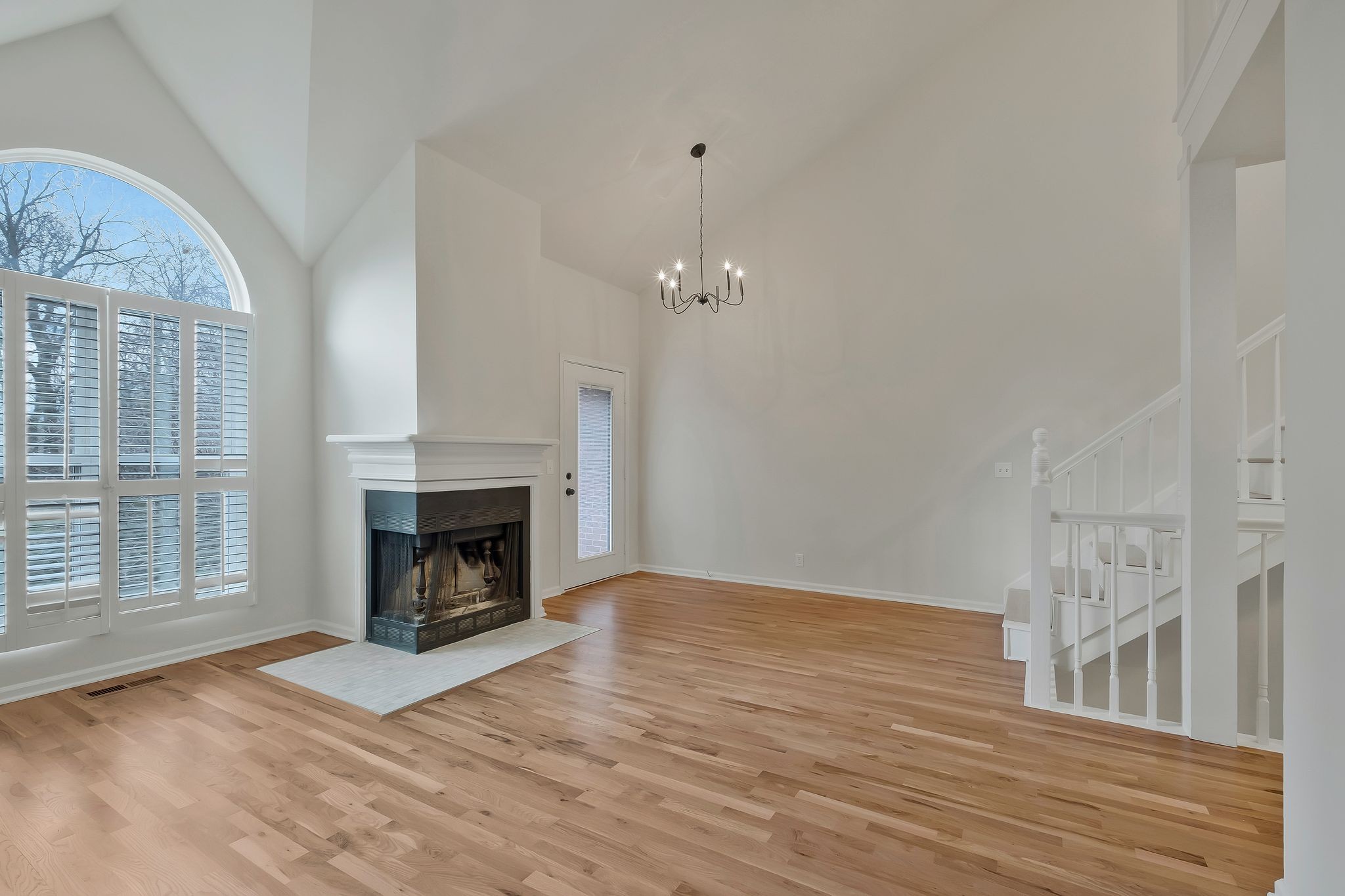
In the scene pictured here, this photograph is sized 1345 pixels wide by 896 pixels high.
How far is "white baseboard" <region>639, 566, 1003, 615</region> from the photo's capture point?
496 centimetres

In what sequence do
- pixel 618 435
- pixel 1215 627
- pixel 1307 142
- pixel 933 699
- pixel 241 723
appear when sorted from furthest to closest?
pixel 618 435 < pixel 933 699 < pixel 241 723 < pixel 1215 627 < pixel 1307 142

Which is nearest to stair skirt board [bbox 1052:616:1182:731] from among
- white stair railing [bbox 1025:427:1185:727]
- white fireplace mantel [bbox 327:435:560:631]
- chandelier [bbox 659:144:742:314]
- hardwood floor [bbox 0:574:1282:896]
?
hardwood floor [bbox 0:574:1282:896]

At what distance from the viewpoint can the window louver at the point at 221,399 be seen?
3.91 metres

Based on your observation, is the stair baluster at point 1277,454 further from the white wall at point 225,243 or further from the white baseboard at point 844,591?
the white wall at point 225,243

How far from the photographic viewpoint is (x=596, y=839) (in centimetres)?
202

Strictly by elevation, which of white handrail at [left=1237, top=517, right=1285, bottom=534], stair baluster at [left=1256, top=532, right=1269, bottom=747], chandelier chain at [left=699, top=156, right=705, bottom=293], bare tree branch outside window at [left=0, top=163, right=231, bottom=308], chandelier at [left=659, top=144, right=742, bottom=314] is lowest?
stair baluster at [left=1256, top=532, right=1269, bottom=747]

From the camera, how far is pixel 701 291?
6.11 m

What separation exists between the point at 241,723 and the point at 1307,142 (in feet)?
14.1

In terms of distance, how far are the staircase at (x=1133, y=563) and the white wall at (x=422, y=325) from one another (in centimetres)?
334

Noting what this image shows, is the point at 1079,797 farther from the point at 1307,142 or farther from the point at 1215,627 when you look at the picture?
the point at 1307,142

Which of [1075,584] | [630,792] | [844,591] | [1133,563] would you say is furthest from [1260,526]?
[844,591]

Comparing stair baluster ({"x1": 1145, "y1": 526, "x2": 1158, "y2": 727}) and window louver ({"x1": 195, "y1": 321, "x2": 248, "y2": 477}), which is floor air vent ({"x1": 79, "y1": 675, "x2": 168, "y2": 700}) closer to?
window louver ({"x1": 195, "y1": 321, "x2": 248, "y2": 477})

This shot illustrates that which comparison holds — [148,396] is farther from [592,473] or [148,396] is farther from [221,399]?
[592,473]

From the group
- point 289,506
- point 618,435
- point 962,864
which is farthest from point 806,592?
point 289,506
